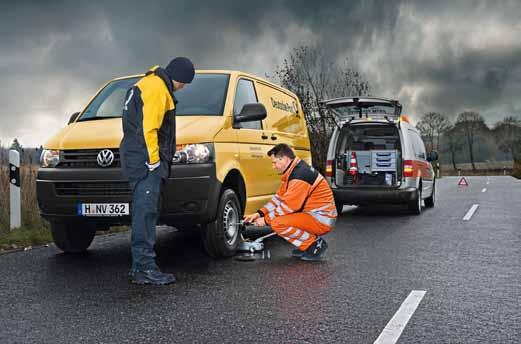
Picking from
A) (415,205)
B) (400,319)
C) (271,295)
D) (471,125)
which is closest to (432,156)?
(415,205)

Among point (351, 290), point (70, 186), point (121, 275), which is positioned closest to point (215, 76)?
point (70, 186)

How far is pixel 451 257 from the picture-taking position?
21.6 ft

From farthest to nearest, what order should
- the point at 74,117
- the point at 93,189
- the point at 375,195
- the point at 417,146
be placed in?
the point at 417,146
the point at 375,195
the point at 74,117
the point at 93,189

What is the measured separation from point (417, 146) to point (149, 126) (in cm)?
895

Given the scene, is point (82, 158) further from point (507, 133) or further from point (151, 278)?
point (507, 133)

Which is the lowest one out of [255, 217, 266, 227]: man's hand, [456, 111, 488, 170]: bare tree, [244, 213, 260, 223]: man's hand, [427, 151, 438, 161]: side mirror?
[255, 217, 266, 227]: man's hand

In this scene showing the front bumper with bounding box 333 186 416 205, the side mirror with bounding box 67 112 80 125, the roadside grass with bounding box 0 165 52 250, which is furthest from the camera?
the front bumper with bounding box 333 186 416 205

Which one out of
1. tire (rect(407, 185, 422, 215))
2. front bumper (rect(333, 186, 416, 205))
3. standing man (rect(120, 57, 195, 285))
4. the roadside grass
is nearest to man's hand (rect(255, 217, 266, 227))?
standing man (rect(120, 57, 195, 285))

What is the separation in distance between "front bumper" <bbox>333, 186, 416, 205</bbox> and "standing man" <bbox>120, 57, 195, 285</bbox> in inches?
271

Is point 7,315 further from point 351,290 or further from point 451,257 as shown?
point 451,257

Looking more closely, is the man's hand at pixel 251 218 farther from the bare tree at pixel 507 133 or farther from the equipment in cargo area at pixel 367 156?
the bare tree at pixel 507 133

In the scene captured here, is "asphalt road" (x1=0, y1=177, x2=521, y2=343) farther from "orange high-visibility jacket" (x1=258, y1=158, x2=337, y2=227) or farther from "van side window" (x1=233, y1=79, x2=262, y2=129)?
"van side window" (x1=233, y1=79, x2=262, y2=129)

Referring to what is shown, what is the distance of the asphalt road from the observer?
371 centimetres

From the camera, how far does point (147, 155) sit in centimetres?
505
